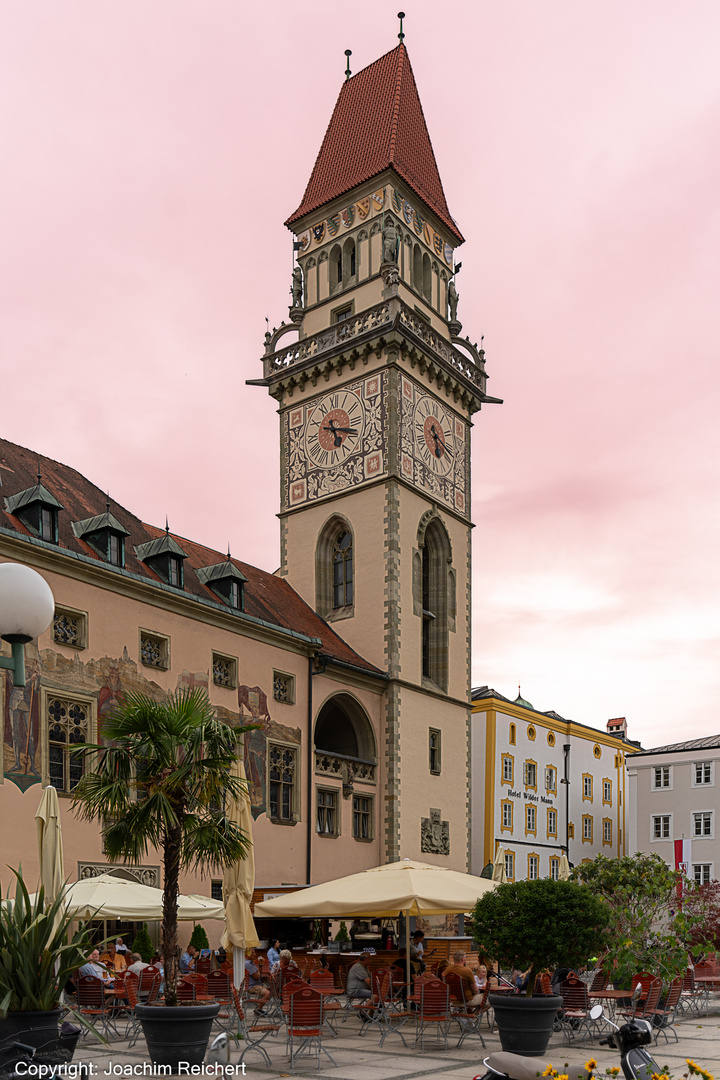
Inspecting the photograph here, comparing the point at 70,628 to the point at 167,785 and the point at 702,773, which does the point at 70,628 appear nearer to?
the point at 167,785

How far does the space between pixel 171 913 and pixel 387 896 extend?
16.2ft

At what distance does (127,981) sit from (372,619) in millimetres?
20064

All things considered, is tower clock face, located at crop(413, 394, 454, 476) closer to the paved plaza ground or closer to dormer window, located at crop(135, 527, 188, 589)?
dormer window, located at crop(135, 527, 188, 589)

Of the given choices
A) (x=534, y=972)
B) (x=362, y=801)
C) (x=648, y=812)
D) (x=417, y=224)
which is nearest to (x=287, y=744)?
(x=362, y=801)

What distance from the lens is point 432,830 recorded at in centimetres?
3538

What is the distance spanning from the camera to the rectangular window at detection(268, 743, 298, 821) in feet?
95.6

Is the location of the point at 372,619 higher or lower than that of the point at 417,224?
lower

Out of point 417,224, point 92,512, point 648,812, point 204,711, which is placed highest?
point 417,224

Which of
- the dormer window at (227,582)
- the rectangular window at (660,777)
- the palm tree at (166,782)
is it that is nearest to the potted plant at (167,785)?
the palm tree at (166,782)

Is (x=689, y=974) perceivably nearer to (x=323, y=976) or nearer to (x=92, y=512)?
(x=323, y=976)

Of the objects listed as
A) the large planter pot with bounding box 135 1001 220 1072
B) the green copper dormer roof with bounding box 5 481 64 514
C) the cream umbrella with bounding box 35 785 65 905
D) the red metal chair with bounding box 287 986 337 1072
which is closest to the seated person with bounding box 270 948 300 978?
the red metal chair with bounding box 287 986 337 1072

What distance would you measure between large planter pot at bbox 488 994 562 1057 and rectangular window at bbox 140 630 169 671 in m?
14.2

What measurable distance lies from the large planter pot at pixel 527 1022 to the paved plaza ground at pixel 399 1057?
26 centimetres

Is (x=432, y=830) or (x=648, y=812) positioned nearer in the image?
(x=432, y=830)
